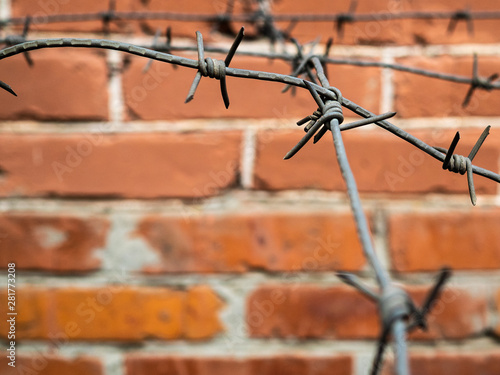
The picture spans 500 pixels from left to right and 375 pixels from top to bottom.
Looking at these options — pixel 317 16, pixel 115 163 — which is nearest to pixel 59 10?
pixel 115 163

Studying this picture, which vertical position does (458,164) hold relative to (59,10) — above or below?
below

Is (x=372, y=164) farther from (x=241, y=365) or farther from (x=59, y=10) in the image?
(x=59, y=10)

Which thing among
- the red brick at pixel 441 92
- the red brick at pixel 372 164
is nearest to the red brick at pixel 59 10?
the red brick at pixel 372 164

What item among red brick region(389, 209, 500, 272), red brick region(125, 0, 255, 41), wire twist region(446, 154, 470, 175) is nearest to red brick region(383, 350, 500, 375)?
red brick region(389, 209, 500, 272)

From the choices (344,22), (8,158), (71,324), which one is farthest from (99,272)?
(344,22)

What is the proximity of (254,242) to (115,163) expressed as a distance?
7.6 inches

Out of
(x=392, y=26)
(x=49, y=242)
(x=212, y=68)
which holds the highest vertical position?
(x=392, y=26)

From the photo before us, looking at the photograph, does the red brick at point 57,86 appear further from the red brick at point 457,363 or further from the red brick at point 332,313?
the red brick at point 457,363

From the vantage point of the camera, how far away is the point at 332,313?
20.0 inches

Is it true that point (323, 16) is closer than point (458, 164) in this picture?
No

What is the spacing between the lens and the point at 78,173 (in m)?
0.50

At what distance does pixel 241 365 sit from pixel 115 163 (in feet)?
0.95

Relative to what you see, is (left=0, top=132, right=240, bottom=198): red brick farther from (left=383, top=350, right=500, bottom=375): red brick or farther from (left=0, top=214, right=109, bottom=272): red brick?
(left=383, top=350, right=500, bottom=375): red brick

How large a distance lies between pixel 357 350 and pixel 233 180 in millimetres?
259
